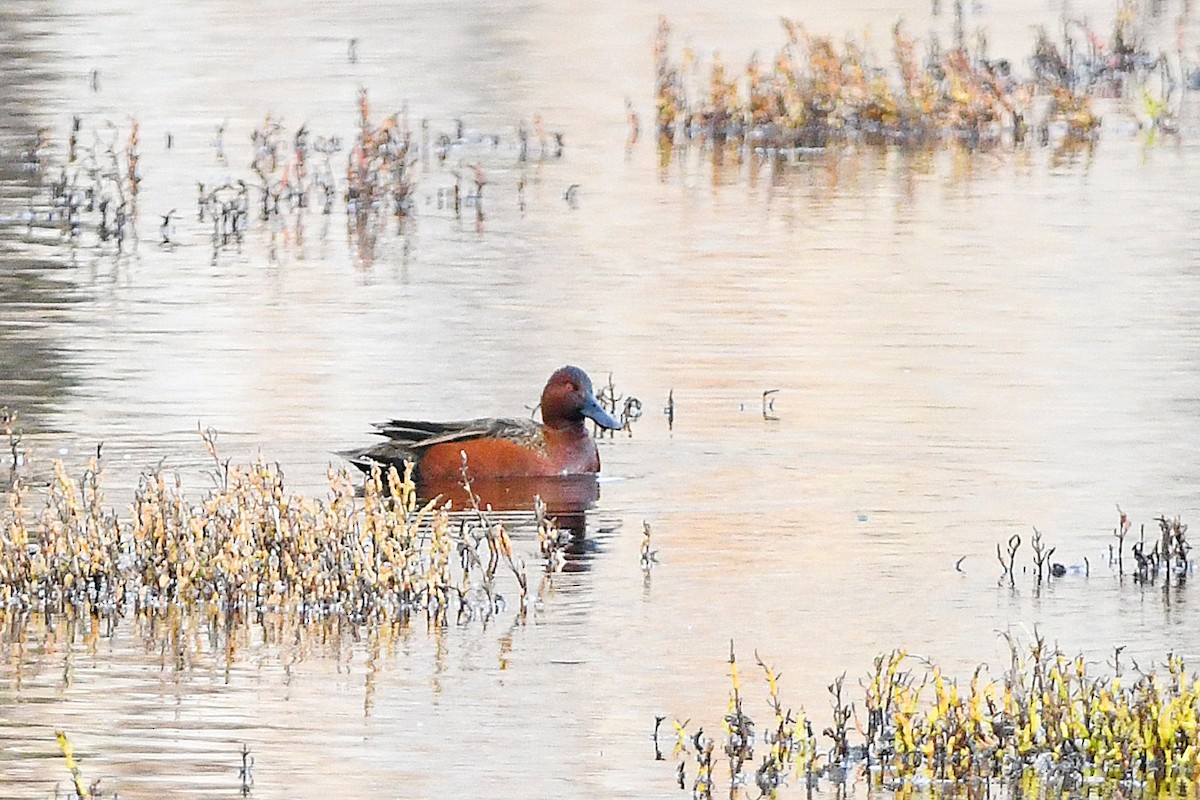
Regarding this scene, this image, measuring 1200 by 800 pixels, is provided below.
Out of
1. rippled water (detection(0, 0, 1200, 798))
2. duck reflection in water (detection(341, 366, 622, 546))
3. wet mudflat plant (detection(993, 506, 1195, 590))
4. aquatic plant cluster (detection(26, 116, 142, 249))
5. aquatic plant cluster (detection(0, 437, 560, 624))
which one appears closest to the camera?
rippled water (detection(0, 0, 1200, 798))

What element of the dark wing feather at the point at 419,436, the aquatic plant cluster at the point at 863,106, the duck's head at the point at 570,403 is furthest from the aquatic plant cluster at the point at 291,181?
the dark wing feather at the point at 419,436

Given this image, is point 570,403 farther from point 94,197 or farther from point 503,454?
point 94,197

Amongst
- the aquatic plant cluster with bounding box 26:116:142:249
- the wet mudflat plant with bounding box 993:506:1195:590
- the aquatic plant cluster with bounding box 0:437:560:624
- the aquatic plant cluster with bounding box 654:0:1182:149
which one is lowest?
the wet mudflat plant with bounding box 993:506:1195:590

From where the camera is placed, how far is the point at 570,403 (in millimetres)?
12844

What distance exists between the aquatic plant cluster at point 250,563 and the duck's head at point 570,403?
2.63m

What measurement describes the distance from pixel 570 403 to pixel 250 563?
9.99 feet

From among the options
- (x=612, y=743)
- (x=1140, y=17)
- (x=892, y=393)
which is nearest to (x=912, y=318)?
(x=892, y=393)

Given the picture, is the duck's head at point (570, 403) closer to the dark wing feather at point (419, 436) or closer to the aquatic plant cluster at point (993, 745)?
the dark wing feather at point (419, 436)

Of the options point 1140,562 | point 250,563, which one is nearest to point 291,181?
point 250,563

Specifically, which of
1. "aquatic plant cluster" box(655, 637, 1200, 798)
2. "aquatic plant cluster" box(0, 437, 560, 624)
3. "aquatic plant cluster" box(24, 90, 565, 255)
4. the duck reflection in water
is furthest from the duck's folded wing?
"aquatic plant cluster" box(24, 90, 565, 255)

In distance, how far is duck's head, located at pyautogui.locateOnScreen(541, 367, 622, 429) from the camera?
1283 centimetres

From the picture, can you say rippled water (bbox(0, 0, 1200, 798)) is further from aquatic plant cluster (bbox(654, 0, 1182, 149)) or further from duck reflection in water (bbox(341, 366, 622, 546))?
aquatic plant cluster (bbox(654, 0, 1182, 149))

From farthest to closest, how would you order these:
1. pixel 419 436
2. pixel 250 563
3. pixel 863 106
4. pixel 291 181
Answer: pixel 863 106 → pixel 291 181 → pixel 419 436 → pixel 250 563

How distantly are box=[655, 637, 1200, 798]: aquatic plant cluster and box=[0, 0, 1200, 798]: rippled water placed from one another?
0.36m
